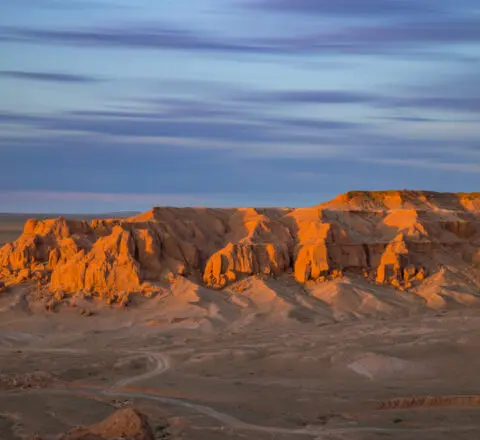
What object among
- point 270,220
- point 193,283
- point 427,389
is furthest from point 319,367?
point 270,220

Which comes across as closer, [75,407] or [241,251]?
[75,407]

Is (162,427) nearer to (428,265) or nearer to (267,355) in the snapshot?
(267,355)

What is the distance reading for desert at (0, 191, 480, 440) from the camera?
23.6m

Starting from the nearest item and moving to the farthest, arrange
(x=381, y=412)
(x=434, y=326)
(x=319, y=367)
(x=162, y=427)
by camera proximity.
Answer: (x=162, y=427) → (x=381, y=412) → (x=319, y=367) → (x=434, y=326)

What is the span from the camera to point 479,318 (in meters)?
37.3

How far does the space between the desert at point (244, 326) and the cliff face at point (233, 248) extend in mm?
80

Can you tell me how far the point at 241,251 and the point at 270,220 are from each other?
13.2ft

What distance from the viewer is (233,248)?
131ft

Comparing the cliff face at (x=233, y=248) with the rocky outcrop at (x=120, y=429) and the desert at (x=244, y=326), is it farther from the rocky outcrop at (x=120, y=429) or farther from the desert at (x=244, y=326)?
the rocky outcrop at (x=120, y=429)

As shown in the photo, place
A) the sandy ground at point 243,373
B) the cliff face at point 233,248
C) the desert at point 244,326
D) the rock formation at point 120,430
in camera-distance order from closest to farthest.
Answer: the rock formation at point 120,430 < the sandy ground at point 243,373 < the desert at point 244,326 < the cliff face at point 233,248

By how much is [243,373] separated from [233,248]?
38.2 feet

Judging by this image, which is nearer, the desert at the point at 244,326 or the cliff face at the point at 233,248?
the desert at the point at 244,326

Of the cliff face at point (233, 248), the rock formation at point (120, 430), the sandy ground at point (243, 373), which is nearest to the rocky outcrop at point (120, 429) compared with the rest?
the rock formation at point (120, 430)

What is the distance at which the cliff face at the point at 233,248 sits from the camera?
39.6m
